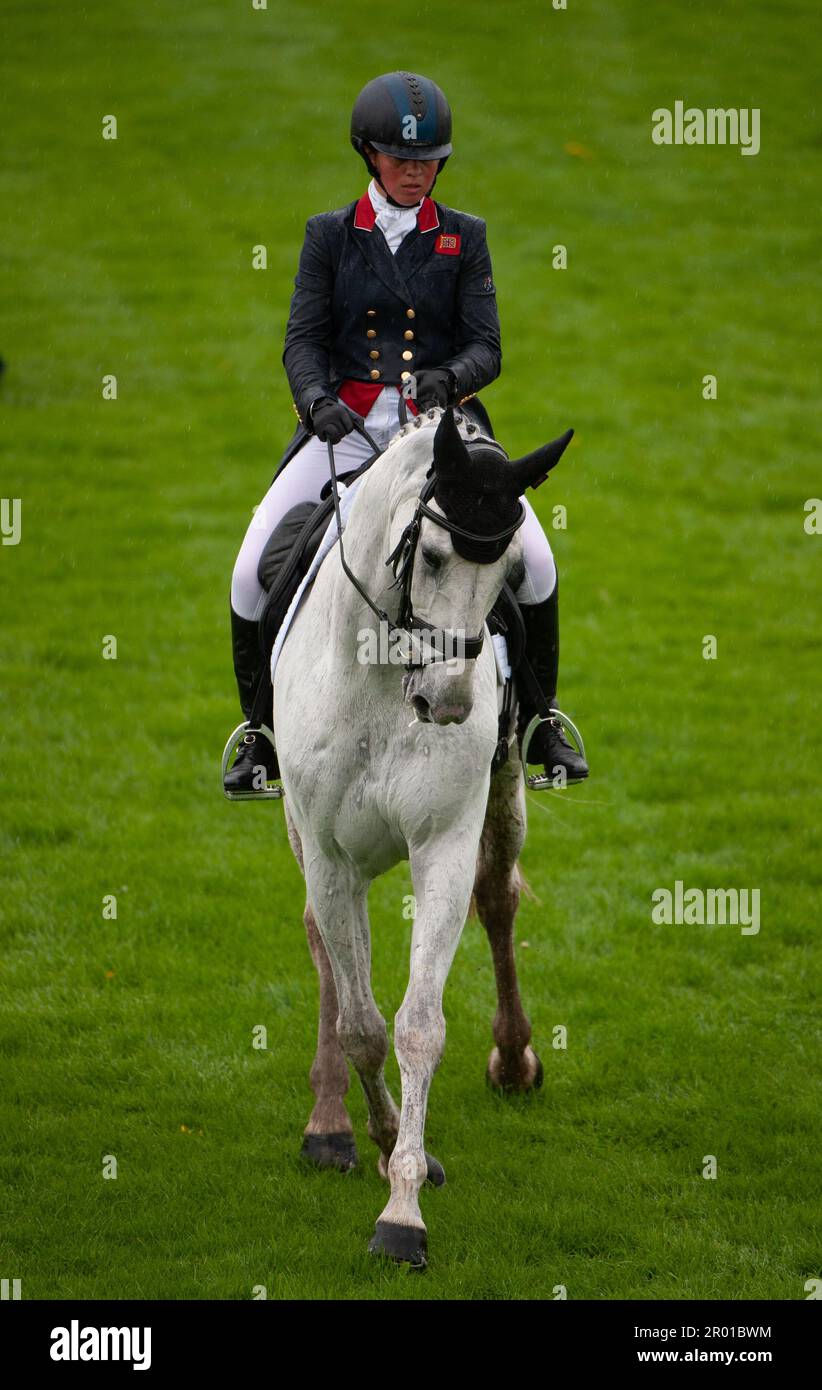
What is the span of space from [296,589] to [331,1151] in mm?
2839

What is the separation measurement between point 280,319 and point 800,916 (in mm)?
15822

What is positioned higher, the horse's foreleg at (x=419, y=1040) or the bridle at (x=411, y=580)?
the bridle at (x=411, y=580)

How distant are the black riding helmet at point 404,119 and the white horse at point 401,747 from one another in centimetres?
161

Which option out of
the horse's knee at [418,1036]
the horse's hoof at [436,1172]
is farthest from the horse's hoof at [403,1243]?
the horse's hoof at [436,1172]

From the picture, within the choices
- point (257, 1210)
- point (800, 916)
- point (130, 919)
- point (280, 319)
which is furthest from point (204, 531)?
point (257, 1210)

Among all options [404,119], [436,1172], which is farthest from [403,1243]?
[404,119]

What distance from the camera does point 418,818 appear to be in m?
6.60

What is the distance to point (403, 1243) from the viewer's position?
21.4 feet

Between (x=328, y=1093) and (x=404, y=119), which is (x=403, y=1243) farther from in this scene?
(x=404, y=119)

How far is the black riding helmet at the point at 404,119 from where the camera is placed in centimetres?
706

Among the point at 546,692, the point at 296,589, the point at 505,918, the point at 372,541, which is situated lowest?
the point at 505,918

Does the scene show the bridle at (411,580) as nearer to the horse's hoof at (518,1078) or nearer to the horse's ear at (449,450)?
the horse's ear at (449,450)

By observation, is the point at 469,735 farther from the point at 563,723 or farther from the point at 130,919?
the point at 130,919

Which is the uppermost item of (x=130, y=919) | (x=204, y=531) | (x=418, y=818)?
(x=204, y=531)
